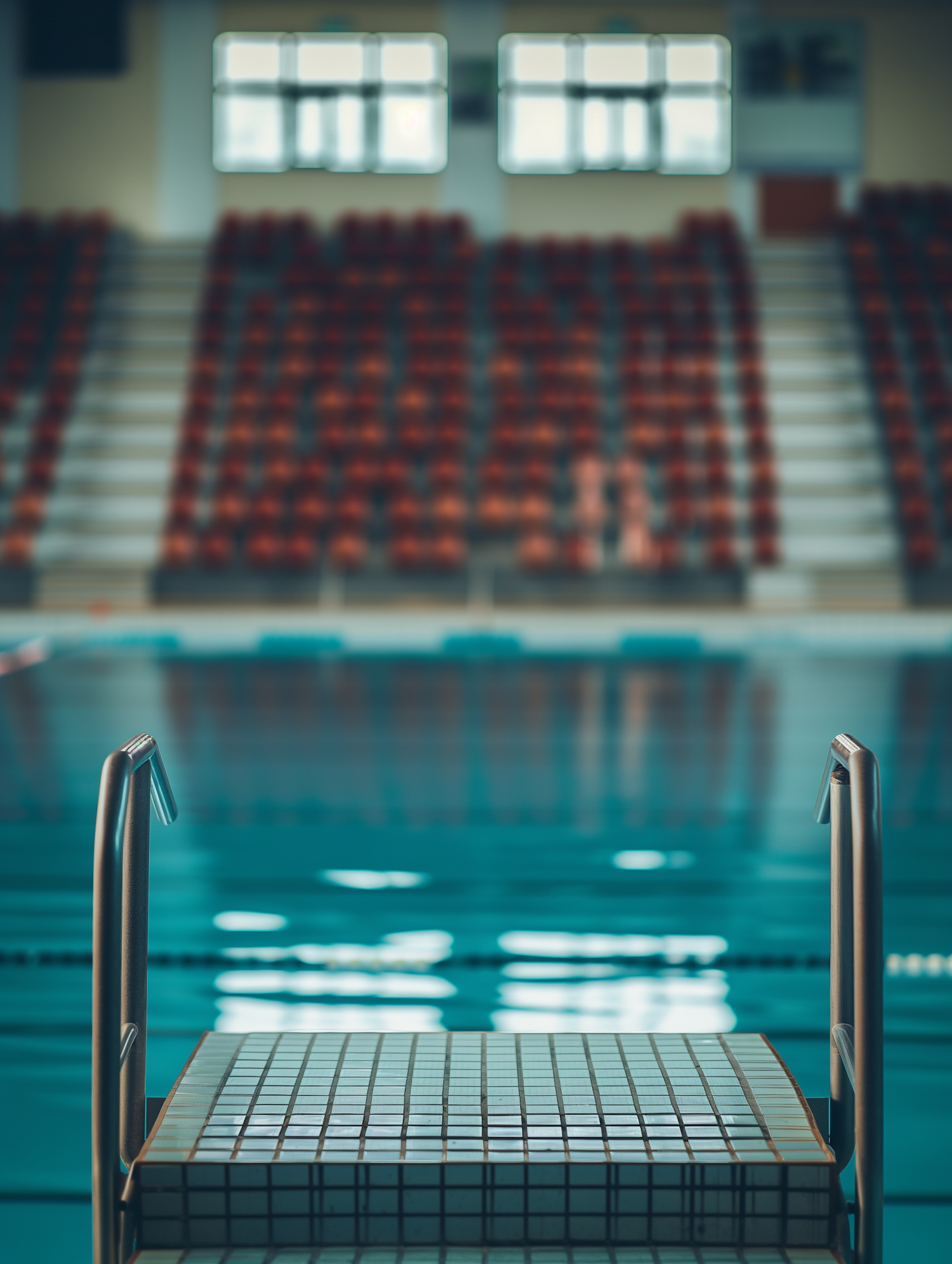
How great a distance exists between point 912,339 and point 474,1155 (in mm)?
12944

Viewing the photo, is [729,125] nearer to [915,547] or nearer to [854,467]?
[854,467]

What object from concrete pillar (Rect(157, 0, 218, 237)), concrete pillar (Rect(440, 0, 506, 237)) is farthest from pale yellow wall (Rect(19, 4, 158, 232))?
concrete pillar (Rect(440, 0, 506, 237))

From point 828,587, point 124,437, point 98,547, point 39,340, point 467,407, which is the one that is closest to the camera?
point 828,587

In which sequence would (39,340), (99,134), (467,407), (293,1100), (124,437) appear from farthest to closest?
(99,134)
(39,340)
(124,437)
(467,407)
(293,1100)

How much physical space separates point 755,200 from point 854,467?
A: 14.3 feet

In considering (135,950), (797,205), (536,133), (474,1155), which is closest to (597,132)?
(536,133)

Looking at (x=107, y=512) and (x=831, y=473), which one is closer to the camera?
(x=107, y=512)

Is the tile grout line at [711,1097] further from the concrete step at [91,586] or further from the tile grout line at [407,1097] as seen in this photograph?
the concrete step at [91,586]

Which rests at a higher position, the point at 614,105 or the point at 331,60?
the point at 331,60

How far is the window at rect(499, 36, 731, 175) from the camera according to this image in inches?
591

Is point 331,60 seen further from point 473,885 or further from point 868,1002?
point 868,1002

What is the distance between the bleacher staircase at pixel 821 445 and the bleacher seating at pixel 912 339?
0.30 meters

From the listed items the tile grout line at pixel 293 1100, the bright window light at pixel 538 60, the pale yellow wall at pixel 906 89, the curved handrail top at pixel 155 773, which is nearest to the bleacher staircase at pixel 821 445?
the pale yellow wall at pixel 906 89

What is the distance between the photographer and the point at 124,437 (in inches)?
513
